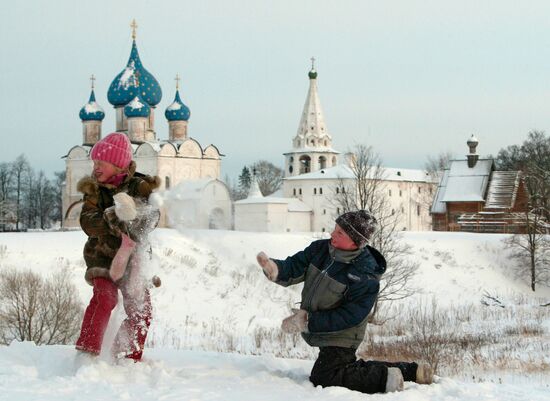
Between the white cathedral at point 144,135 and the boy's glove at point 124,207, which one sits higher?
the white cathedral at point 144,135

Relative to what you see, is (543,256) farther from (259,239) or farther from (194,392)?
(194,392)

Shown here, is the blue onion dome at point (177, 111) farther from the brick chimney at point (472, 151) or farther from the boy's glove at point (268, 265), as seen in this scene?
the boy's glove at point (268, 265)

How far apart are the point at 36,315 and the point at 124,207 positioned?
9.11m

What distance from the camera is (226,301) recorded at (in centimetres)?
1938

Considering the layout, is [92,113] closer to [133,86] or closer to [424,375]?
[133,86]

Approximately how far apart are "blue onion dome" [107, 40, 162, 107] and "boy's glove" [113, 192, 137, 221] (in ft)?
134

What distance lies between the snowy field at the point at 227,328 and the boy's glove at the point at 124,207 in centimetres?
57

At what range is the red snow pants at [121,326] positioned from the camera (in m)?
5.39

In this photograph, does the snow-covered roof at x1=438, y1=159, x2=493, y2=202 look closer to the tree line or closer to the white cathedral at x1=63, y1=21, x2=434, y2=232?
the white cathedral at x1=63, y1=21, x2=434, y2=232

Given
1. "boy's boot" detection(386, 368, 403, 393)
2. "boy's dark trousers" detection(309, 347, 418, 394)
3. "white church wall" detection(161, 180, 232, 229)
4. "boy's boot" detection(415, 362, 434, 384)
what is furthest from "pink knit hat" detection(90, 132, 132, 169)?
"boy's boot" detection(415, 362, 434, 384)

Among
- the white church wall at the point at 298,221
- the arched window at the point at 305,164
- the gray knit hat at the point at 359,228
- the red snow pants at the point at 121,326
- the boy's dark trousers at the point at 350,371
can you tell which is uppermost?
the arched window at the point at 305,164

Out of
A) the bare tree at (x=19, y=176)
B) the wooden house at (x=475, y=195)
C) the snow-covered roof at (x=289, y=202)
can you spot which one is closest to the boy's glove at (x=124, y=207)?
the wooden house at (x=475, y=195)

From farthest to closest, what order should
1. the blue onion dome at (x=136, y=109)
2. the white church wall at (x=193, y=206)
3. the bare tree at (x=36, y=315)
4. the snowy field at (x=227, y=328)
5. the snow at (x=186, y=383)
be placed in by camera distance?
the blue onion dome at (x=136, y=109) → the bare tree at (x=36, y=315) → the white church wall at (x=193, y=206) → the snowy field at (x=227, y=328) → the snow at (x=186, y=383)

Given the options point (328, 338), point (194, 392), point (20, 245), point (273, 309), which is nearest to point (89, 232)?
point (194, 392)
